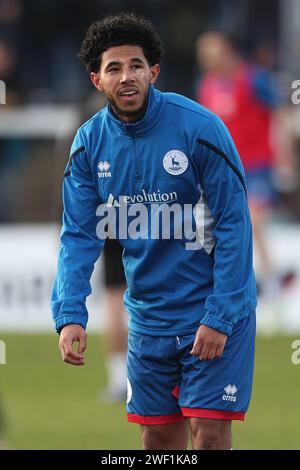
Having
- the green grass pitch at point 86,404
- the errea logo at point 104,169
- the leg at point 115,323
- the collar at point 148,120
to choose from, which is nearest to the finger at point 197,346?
the errea logo at point 104,169

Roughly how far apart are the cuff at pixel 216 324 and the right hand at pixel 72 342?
552 millimetres

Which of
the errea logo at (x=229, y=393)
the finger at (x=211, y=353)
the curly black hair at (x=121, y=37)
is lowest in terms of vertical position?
the errea logo at (x=229, y=393)

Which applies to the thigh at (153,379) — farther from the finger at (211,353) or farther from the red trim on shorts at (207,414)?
the finger at (211,353)

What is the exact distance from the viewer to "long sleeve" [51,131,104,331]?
5.62 m

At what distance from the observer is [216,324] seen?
5344mm

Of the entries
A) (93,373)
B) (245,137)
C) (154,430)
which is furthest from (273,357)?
(154,430)

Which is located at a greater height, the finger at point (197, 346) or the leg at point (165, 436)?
the finger at point (197, 346)

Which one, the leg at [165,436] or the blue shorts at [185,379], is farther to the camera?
the leg at [165,436]

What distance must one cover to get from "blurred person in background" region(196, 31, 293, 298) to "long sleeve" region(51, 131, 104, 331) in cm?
706

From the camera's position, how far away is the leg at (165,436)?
5.78 m

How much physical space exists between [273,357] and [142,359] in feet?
18.5

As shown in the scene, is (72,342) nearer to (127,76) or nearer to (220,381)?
(220,381)

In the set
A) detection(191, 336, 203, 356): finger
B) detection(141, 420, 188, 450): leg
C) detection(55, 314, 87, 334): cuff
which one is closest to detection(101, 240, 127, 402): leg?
detection(141, 420, 188, 450): leg

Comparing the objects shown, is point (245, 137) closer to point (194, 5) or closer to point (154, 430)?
point (194, 5)
